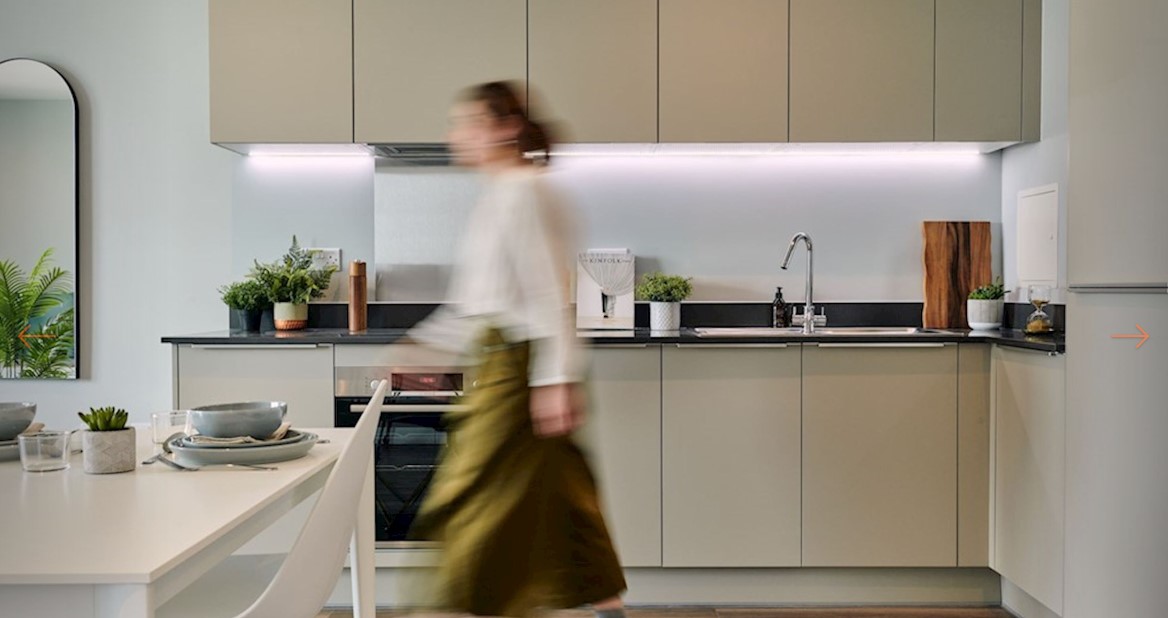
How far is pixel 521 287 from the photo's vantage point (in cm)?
262

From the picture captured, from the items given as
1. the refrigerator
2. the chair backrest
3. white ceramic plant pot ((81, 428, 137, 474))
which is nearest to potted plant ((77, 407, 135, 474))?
white ceramic plant pot ((81, 428, 137, 474))

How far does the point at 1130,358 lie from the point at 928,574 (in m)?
1.61

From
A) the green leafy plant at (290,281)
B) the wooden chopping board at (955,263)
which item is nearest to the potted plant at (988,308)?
the wooden chopping board at (955,263)

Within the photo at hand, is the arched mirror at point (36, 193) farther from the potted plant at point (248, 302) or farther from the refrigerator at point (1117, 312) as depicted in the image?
the refrigerator at point (1117, 312)

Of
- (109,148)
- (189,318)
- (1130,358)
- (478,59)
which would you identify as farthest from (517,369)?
(109,148)

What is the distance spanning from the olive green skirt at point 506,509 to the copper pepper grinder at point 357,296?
1.72 m

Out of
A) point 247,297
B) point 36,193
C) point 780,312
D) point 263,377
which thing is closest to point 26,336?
point 36,193

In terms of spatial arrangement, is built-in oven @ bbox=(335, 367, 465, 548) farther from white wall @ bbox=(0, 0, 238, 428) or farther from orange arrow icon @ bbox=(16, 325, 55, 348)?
orange arrow icon @ bbox=(16, 325, 55, 348)

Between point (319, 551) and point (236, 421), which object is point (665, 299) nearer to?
point (236, 421)

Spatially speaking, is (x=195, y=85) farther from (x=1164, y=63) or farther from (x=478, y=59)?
(x=1164, y=63)

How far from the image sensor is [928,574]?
397cm

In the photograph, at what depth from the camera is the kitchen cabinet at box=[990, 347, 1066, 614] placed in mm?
3328

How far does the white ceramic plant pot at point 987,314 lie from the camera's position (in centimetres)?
408

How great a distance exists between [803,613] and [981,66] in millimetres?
2069
